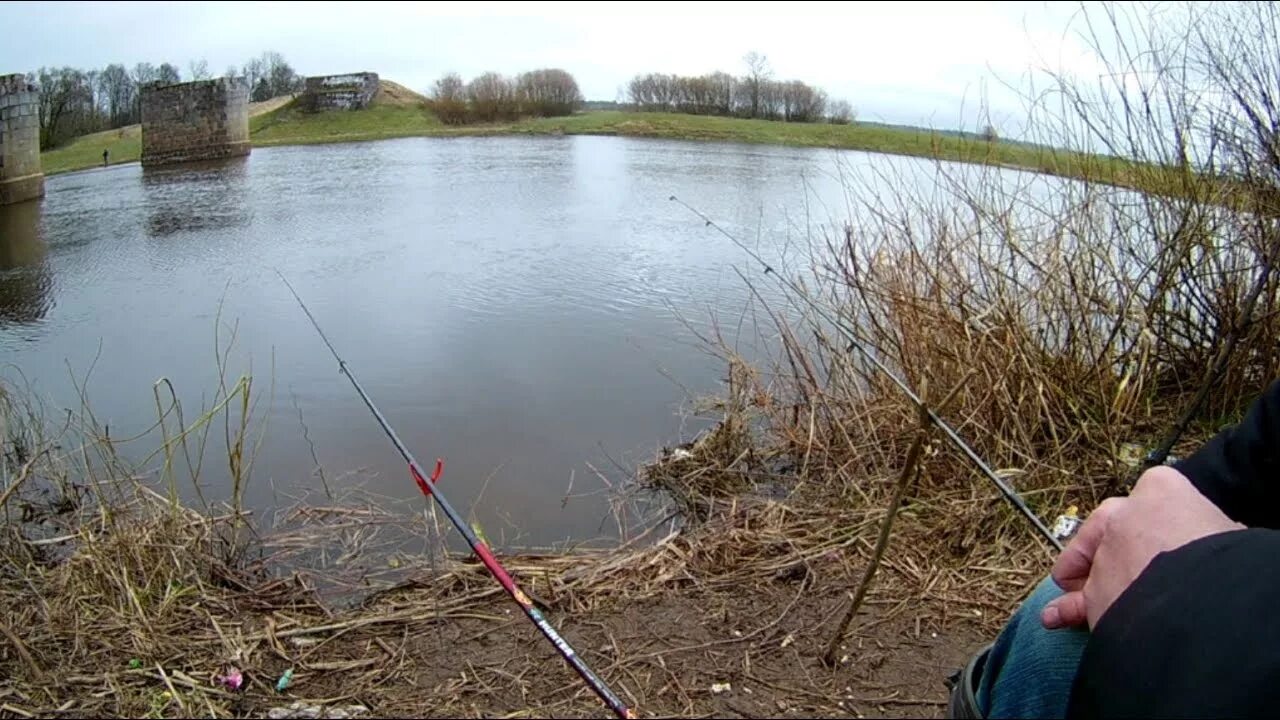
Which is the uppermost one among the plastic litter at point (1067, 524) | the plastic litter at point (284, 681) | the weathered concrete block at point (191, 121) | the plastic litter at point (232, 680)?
the weathered concrete block at point (191, 121)

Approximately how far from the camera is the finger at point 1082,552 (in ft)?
4.13

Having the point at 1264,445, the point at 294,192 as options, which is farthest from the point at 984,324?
the point at 294,192

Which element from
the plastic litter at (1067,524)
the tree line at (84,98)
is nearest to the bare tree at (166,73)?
the tree line at (84,98)

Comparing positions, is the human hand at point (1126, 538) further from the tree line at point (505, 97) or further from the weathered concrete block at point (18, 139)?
the tree line at point (505, 97)

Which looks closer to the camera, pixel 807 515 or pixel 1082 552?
pixel 1082 552

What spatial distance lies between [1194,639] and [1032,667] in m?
0.52

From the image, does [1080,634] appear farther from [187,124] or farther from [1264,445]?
[187,124]

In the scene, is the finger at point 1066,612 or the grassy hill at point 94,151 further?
the grassy hill at point 94,151

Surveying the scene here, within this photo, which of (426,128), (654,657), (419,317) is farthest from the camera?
(426,128)

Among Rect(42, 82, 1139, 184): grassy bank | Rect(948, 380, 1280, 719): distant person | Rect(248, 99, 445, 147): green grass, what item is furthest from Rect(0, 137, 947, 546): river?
Rect(248, 99, 445, 147): green grass

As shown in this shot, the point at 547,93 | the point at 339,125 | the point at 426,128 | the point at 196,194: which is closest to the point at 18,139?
the point at 196,194

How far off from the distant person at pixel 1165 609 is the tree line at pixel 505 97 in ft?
131

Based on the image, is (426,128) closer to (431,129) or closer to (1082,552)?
(431,129)

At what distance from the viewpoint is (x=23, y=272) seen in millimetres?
9336
